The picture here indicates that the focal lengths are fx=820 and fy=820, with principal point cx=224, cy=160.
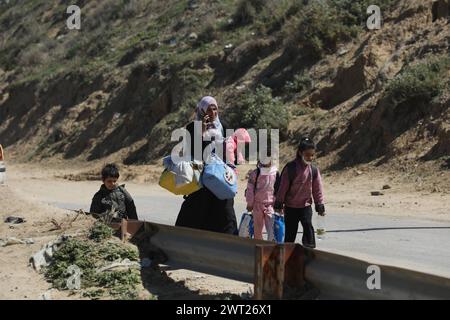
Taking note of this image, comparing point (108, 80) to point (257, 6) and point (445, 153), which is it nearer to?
point (257, 6)

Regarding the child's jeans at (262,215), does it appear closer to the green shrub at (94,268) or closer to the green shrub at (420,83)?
the green shrub at (94,268)

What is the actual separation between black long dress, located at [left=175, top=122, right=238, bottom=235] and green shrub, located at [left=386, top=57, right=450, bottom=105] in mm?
13015

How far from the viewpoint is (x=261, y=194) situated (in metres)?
9.06

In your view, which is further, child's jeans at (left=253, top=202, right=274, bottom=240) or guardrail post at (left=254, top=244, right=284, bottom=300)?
child's jeans at (left=253, top=202, right=274, bottom=240)

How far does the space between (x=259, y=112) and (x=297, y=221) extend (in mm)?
15954

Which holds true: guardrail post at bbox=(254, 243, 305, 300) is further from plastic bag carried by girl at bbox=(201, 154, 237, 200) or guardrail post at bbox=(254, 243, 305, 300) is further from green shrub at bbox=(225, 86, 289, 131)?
green shrub at bbox=(225, 86, 289, 131)

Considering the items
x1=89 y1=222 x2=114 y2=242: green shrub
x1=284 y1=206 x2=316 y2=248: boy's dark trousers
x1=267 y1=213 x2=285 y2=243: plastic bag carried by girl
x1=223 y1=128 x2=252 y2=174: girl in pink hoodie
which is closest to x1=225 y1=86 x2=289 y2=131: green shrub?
x1=267 y1=213 x2=285 y2=243: plastic bag carried by girl

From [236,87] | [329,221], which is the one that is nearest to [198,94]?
[236,87]

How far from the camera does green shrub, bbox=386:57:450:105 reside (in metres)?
19.8

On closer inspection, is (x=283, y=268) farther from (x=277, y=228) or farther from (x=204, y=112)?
(x=277, y=228)

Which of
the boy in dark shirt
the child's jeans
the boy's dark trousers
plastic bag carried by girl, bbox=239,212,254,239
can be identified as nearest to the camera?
the boy's dark trousers

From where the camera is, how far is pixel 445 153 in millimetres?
17562

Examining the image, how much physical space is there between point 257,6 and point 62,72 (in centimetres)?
1245

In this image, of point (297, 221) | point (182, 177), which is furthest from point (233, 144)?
point (297, 221)
